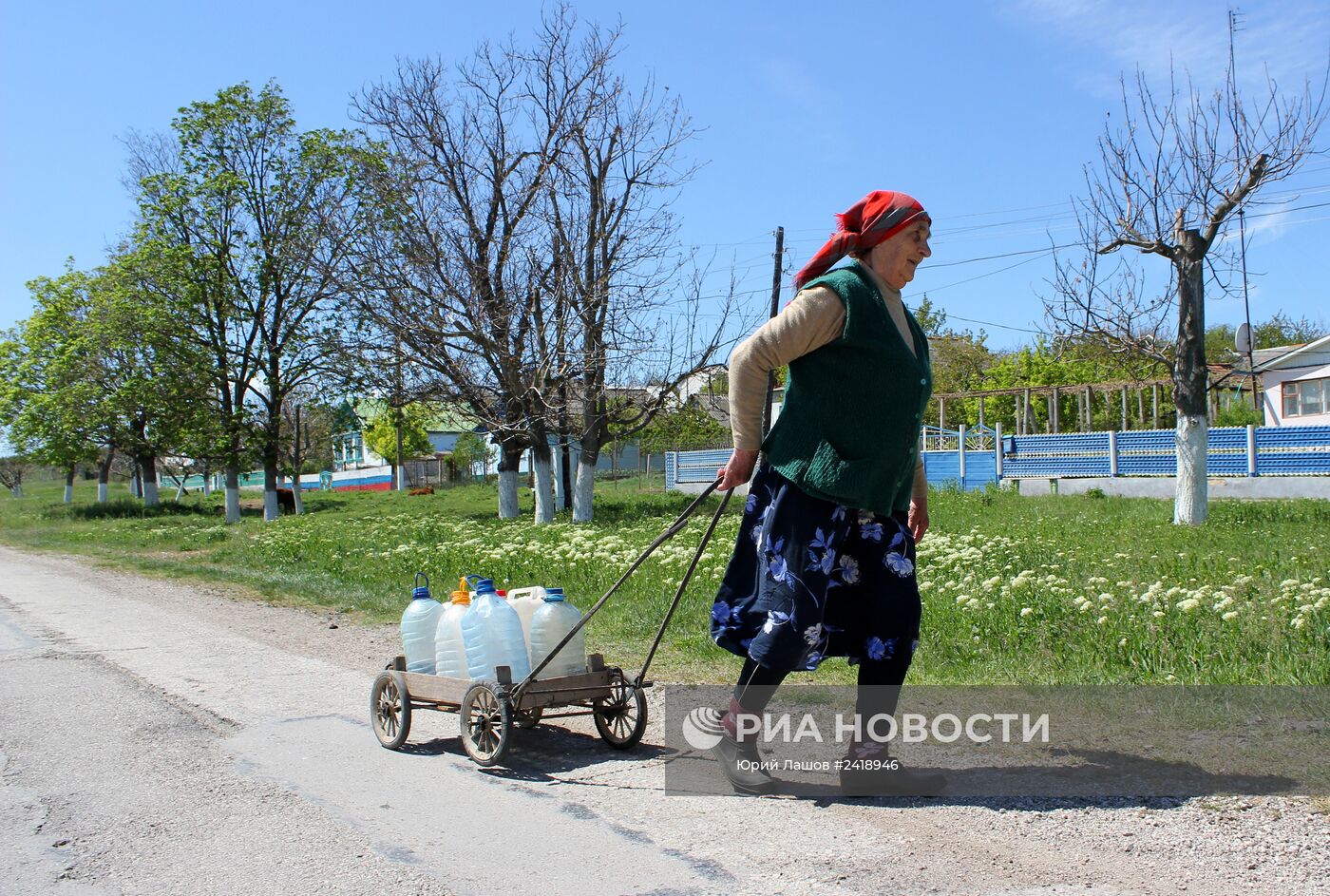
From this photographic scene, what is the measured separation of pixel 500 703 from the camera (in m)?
4.16

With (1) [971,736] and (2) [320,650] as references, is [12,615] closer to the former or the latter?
(2) [320,650]

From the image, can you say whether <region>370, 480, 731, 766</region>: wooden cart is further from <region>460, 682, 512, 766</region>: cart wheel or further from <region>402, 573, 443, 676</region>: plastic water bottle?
<region>402, 573, 443, 676</region>: plastic water bottle

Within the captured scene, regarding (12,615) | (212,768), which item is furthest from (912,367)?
(12,615)

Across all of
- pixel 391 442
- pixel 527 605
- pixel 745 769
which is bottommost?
pixel 745 769

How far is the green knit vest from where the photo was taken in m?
3.58

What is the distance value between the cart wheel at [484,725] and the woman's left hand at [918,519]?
1.71 meters

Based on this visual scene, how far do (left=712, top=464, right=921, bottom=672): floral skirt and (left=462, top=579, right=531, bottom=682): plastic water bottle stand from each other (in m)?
1.05

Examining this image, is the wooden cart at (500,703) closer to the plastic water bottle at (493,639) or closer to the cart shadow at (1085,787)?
the plastic water bottle at (493,639)

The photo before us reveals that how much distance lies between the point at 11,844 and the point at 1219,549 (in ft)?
36.6

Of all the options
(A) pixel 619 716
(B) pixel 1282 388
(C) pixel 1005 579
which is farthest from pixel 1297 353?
(A) pixel 619 716

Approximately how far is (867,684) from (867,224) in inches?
63.1

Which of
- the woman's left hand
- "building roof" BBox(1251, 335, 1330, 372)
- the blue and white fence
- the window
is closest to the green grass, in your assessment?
the woman's left hand

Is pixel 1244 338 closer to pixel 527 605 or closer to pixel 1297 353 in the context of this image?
pixel 1297 353

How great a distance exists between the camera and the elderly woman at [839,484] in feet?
11.8
